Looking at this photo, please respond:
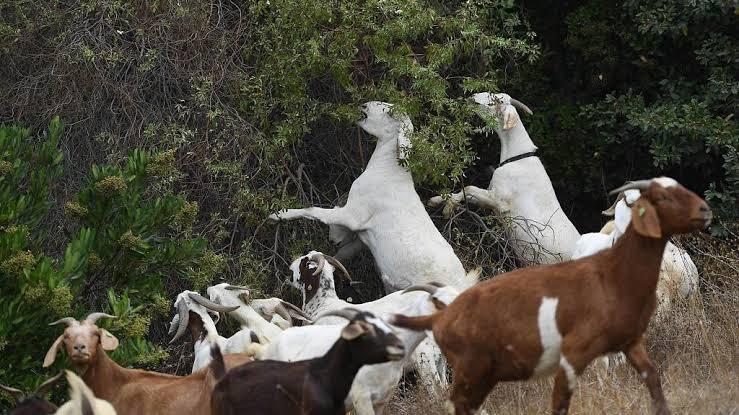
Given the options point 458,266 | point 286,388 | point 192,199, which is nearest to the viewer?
point 286,388

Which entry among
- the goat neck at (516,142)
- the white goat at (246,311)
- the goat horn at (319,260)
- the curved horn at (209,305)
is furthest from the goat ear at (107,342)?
the goat neck at (516,142)

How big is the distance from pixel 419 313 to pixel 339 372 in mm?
1253

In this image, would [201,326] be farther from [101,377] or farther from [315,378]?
[315,378]

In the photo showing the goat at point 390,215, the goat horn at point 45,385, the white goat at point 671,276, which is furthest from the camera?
the goat at point 390,215

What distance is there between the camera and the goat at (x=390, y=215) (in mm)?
11273

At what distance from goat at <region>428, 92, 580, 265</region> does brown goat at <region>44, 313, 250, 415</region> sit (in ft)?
14.0

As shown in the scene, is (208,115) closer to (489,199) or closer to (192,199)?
(192,199)

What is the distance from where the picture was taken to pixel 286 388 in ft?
23.2

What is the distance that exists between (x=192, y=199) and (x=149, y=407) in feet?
13.1

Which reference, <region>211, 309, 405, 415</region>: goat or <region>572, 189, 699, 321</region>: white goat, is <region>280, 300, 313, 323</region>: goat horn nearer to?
<region>572, 189, 699, 321</region>: white goat

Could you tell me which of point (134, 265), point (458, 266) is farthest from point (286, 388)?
point (458, 266)

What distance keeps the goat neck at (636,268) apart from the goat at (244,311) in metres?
3.67

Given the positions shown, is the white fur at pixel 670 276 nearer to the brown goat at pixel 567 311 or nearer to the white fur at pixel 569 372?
the brown goat at pixel 567 311

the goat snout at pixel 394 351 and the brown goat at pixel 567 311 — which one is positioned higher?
the brown goat at pixel 567 311
